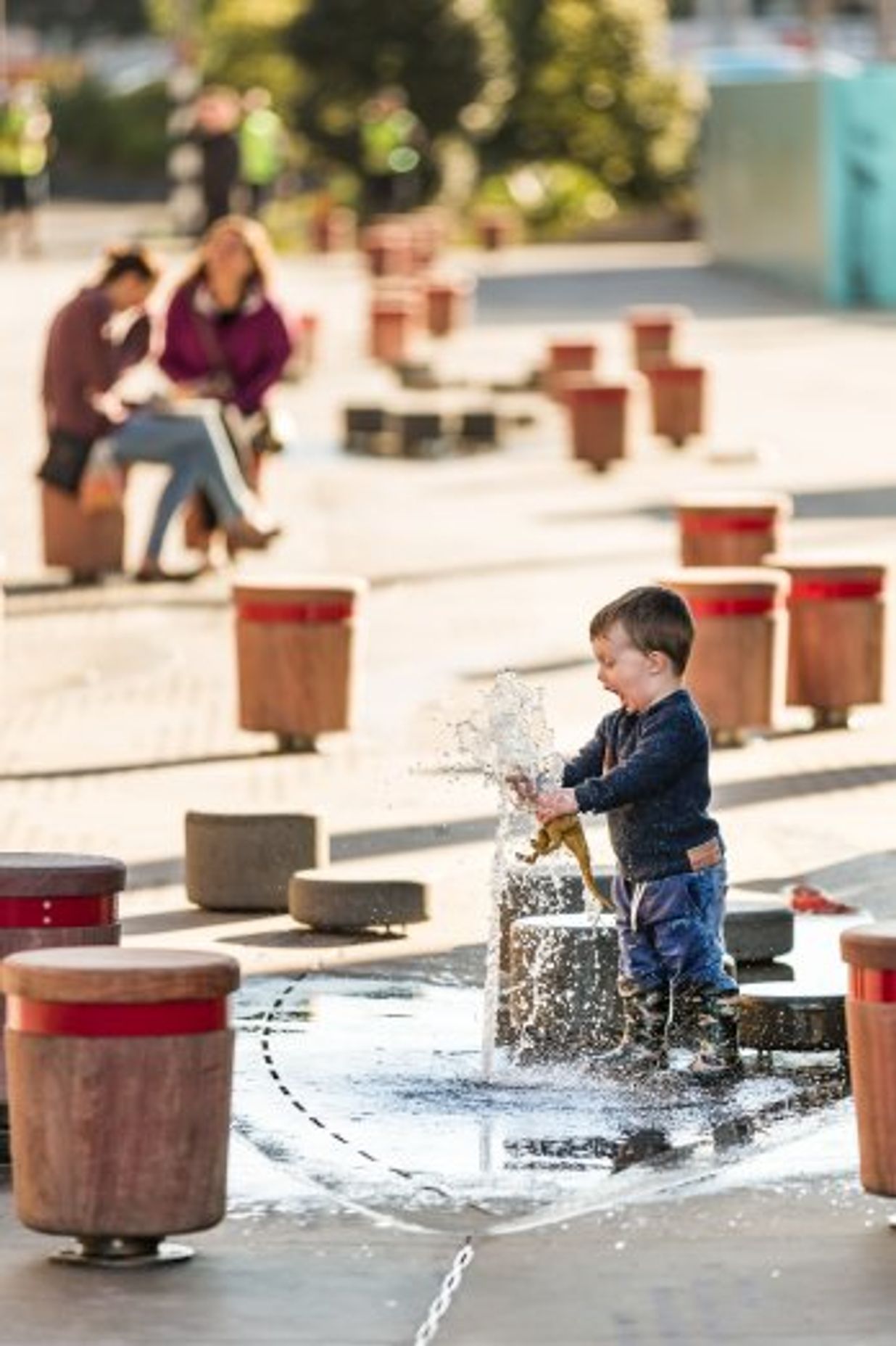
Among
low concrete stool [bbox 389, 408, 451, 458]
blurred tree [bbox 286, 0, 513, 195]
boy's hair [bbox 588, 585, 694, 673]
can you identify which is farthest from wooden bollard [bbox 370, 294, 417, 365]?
boy's hair [bbox 588, 585, 694, 673]

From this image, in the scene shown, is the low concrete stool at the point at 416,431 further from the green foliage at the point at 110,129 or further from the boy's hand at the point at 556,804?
the green foliage at the point at 110,129

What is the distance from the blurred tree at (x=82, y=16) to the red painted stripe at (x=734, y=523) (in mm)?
101305

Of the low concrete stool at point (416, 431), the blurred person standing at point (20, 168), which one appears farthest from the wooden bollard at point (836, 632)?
the blurred person standing at point (20, 168)

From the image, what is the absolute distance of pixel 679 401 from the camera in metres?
33.6

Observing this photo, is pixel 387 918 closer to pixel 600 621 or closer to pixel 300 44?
pixel 600 621

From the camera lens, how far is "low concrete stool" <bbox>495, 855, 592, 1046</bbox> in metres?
12.1

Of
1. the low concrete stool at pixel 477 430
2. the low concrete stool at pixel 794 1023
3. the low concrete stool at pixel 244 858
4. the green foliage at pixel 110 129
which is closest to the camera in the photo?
the low concrete stool at pixel 794 1023

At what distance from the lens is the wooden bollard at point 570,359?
119ft

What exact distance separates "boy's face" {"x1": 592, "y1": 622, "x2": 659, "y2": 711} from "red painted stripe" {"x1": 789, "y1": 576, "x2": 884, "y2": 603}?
7.38 meters

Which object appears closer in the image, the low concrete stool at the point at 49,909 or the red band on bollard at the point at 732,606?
the low concrete stool at the point at 49,909

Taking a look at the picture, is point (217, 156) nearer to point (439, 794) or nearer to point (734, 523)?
point (734, 523)

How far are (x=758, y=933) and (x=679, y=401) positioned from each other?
69.7ft

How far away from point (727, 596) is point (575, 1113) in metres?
6.98

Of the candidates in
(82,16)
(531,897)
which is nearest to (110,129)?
(82,16)
